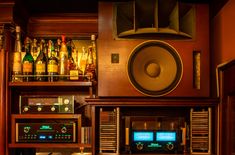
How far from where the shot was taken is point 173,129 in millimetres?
1952

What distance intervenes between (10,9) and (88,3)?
18.1 inches

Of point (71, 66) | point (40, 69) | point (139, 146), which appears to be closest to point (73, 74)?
point (71, 66)

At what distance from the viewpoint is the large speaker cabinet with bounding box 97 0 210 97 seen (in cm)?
196

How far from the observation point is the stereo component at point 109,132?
1.90m

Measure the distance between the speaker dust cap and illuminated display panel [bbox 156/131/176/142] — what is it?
0.71ft

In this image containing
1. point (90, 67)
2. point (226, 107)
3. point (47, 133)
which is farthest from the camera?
point (90, 67)

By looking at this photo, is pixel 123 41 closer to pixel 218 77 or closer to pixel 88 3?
pixel 88 3

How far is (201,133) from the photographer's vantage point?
1.93 m

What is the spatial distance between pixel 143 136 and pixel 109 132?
0.19 m

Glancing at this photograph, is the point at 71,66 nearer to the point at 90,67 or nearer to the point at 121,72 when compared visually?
the point at 90,67

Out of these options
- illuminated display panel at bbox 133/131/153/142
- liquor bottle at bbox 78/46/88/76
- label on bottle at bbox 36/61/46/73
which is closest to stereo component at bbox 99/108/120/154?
illuminated display panel at bbox 133/131/153/142

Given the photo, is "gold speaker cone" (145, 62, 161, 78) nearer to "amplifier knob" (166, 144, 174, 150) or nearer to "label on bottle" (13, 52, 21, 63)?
"amplifier knob" (166, 144, 174, 150)

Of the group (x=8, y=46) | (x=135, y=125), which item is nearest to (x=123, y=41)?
(x=135, y=125)

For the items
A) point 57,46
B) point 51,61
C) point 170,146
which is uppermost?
point 57,46
